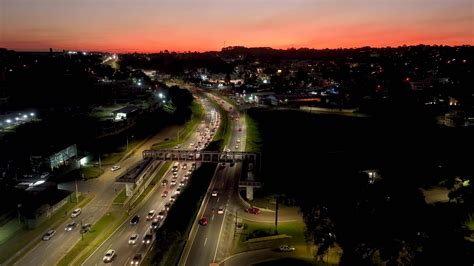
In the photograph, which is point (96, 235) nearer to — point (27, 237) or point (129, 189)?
point (27, 237)

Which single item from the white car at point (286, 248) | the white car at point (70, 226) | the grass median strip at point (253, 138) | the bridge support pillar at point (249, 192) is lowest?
the white car at point (70, 226)

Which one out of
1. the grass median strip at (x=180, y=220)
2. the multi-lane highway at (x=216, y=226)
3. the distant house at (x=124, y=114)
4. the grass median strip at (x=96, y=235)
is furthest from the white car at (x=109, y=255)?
the distant house at (x=124, y=114)

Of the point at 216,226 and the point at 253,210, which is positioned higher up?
the point at 253,210

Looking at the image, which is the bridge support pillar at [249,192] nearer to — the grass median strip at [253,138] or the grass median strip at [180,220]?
the grass median strip at [180,220]

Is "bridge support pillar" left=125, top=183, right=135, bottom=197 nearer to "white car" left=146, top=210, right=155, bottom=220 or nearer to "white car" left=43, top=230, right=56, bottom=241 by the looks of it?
"white car" left=146, top=210, right=155, bottom=220

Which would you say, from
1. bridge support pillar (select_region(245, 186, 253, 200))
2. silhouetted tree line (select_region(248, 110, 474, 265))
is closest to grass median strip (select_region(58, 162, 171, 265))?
bridge support pillar (select_region(245, 186, 253, 200))

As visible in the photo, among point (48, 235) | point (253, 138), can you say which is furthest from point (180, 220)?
point (253, 138)

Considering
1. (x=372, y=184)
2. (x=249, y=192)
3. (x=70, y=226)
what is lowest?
(x=70, y=226)
